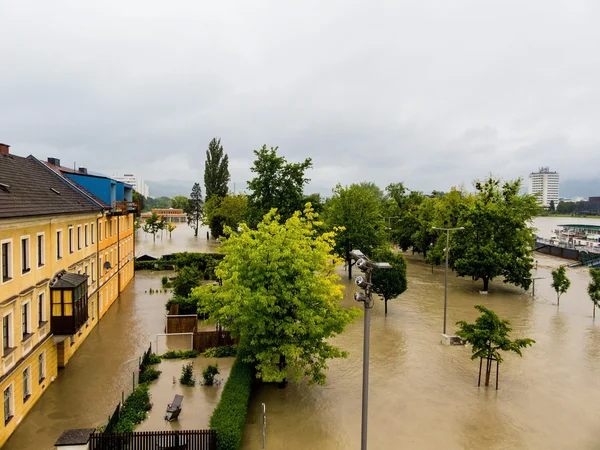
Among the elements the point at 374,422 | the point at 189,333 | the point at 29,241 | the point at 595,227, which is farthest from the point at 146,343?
the point at 595,227

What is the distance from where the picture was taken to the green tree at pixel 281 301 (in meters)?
17.1

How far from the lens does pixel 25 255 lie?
655 inches

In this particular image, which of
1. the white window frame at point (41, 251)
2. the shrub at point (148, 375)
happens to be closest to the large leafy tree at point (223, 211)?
the shrub at point (148, 375)

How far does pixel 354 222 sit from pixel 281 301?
29188 mm

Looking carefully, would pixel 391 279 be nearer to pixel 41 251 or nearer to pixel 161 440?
pixel 161 440

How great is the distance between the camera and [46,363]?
61.5ft

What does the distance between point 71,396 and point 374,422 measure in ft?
40.9

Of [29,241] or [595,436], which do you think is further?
[29,241]

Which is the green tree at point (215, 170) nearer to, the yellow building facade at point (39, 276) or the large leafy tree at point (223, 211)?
the large leafy tree at point (223, 211)

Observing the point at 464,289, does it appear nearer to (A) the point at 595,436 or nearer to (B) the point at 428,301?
(B) the point at 428,301

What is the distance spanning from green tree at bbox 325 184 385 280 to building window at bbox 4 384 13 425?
3303cm

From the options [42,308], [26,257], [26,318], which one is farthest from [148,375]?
[26,257]

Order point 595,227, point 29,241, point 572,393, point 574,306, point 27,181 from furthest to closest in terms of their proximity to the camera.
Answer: point 595,227 < point 574,306 < point 27,181 < point 572,393 < point 29,241

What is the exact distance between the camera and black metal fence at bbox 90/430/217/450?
13.5 metres
